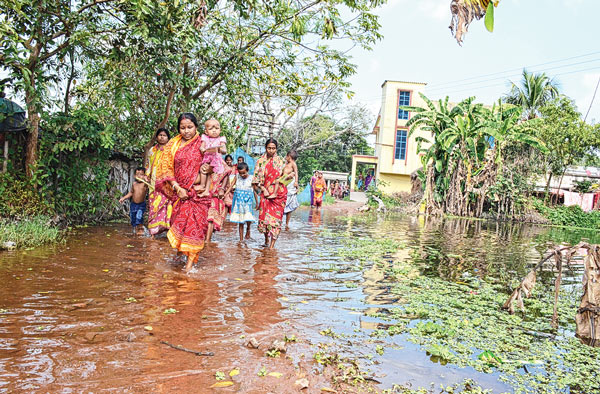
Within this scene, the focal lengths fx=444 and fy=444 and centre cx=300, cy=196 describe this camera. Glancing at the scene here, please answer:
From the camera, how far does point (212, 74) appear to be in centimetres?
998

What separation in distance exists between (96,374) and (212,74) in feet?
27.5

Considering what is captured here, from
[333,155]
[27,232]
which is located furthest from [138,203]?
[333,155]

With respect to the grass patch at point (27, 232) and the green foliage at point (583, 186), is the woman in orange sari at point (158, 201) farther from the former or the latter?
the green foliage at point (583, 186)

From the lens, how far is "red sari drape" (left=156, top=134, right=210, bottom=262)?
538cm

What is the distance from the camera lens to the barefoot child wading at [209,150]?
5430 millimetres

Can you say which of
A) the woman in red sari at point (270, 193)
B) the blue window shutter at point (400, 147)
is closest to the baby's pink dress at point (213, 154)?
the woman in red sari at point (270, 193)

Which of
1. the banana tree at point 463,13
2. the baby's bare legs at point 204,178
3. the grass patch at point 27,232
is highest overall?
the banana tree at point 463,13

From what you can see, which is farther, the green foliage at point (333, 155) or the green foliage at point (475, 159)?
the green foliage at point (333, 155)

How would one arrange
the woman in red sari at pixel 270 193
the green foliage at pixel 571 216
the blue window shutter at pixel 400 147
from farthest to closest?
1. the blue window shutter at pixel 400 147
2. the green foliage at pixel 571 216
3. the woman in red sari at pixel 270 193

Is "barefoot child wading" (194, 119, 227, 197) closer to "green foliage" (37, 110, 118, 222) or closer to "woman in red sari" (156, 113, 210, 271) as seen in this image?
"woman in red sari" (156, 113, 210, 271)

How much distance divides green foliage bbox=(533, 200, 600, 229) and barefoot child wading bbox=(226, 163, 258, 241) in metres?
20.4

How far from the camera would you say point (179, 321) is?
3.56m

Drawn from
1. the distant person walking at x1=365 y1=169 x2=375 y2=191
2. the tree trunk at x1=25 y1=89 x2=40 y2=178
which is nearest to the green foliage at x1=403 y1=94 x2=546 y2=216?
the distant person walking at x1=365 y1=169 x2=375 y2=191

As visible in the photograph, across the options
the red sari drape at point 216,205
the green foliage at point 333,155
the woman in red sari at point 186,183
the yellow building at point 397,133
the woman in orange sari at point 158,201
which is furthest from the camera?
the green foliage at point 333,155
